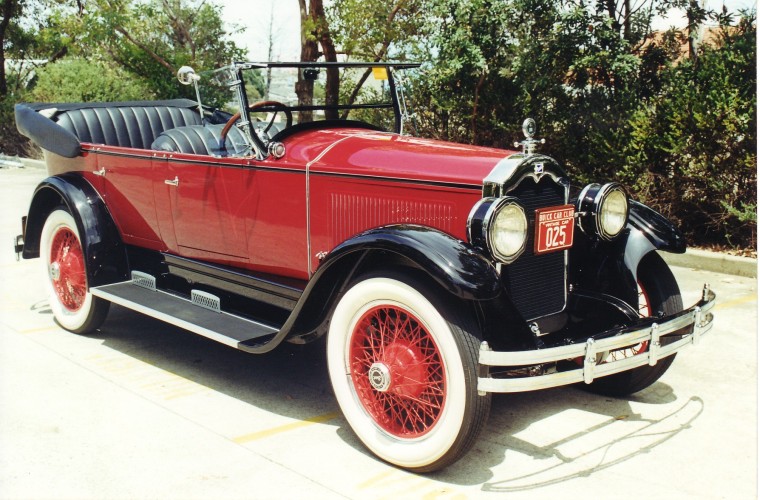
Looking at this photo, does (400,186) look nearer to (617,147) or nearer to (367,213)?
(367,213)

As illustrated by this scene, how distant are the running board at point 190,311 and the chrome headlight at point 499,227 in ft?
3.94

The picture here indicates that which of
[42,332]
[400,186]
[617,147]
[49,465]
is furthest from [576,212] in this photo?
[617,147]

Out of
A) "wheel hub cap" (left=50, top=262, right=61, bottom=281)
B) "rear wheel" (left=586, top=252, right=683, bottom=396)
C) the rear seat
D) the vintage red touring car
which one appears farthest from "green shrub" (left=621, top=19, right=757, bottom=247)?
"wheel hub cap" (left=50, top=262, right=61, bottom=281)

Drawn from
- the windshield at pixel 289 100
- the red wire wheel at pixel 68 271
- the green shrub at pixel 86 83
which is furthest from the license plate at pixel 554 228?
the green shrub at pixel 86 83

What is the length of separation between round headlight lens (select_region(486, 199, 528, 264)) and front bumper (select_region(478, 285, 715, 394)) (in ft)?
1.49

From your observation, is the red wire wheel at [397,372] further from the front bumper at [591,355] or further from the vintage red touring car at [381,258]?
the front bumper at [591,355]

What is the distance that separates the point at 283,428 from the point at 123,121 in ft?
10.7

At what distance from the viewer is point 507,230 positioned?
10.5ft

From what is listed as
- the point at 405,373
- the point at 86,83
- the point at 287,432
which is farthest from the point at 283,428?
the point at 86,83

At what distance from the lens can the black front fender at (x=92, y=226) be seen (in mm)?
4836

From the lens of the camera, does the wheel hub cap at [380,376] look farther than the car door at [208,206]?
No

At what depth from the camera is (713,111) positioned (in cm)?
678

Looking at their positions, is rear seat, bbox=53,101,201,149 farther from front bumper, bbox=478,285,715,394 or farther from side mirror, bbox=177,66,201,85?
front bumper, bbox=478,285,715,394

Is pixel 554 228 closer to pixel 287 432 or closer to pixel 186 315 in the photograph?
pixel 287 432
